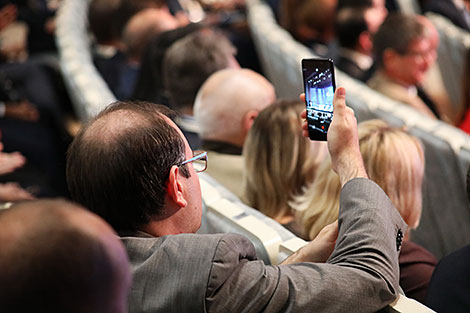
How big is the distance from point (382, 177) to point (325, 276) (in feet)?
2.40

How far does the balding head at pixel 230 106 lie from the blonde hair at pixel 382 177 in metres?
0.56

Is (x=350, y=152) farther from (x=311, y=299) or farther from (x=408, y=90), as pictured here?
(x=408, y=90)

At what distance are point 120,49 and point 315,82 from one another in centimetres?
340

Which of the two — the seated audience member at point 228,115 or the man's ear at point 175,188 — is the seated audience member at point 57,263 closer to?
the man's ear at point 175,188

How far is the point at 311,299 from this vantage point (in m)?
1.18

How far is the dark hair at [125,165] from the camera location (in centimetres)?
128

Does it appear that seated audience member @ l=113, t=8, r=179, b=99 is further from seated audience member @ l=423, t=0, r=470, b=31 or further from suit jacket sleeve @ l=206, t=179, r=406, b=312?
suit jacket sleeve @ l=206, t=179, r=406, b=312

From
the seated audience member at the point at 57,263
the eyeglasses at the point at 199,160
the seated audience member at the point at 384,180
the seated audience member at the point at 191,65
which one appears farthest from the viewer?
the seated audience member at the point at 191,65

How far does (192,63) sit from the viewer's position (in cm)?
304

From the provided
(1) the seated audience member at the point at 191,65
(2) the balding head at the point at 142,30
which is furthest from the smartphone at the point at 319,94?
(2) the balding head at the point at 142,30

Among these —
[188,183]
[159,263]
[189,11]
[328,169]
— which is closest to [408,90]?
[328,169]

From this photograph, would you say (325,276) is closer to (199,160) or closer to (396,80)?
(199,160)

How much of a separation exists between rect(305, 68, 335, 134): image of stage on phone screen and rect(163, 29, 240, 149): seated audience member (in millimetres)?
1497

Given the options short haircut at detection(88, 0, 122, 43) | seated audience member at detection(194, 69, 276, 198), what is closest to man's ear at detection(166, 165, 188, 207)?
seated audience member at detection(194, 69, 276, 198)
